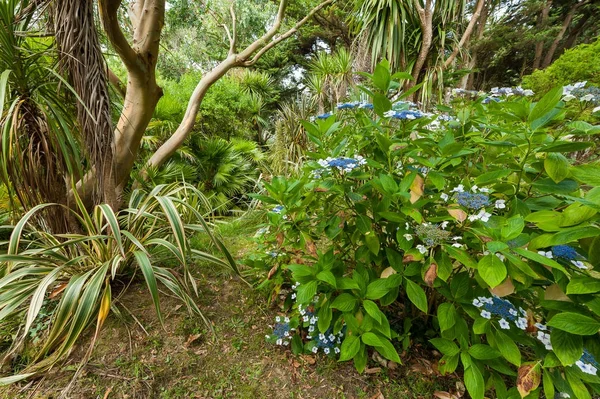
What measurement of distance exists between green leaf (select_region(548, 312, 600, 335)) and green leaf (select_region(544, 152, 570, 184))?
13.7 inches

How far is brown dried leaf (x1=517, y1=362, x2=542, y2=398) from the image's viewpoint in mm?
698

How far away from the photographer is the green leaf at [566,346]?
0.63 m

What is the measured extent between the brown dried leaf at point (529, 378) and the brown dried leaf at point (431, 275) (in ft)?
1.04

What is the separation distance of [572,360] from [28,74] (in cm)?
226

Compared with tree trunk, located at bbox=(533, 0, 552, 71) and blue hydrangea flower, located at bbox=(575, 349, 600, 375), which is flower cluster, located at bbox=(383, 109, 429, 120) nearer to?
blue hydrangea flower, located at bbox=(575, 349, 600, 375)

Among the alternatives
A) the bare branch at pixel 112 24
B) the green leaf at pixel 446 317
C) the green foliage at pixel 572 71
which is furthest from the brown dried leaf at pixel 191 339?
the green foliage at pixel 572 71

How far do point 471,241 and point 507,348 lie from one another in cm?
32

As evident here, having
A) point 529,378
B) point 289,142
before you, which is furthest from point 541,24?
point 529,378

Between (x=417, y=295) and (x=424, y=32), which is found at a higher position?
(x=424, y=32)

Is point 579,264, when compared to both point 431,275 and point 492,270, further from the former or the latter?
point 431,275

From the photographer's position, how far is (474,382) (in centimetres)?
80

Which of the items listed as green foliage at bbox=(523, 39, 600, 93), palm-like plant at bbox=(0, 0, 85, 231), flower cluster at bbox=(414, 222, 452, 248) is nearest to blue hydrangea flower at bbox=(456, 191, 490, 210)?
flower cluster at bbox=(414, 222, 452, 248)

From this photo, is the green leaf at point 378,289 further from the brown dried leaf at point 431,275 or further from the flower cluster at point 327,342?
the flower cluster at point 327,342

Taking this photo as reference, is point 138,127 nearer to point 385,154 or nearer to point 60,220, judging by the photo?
point 60,220
